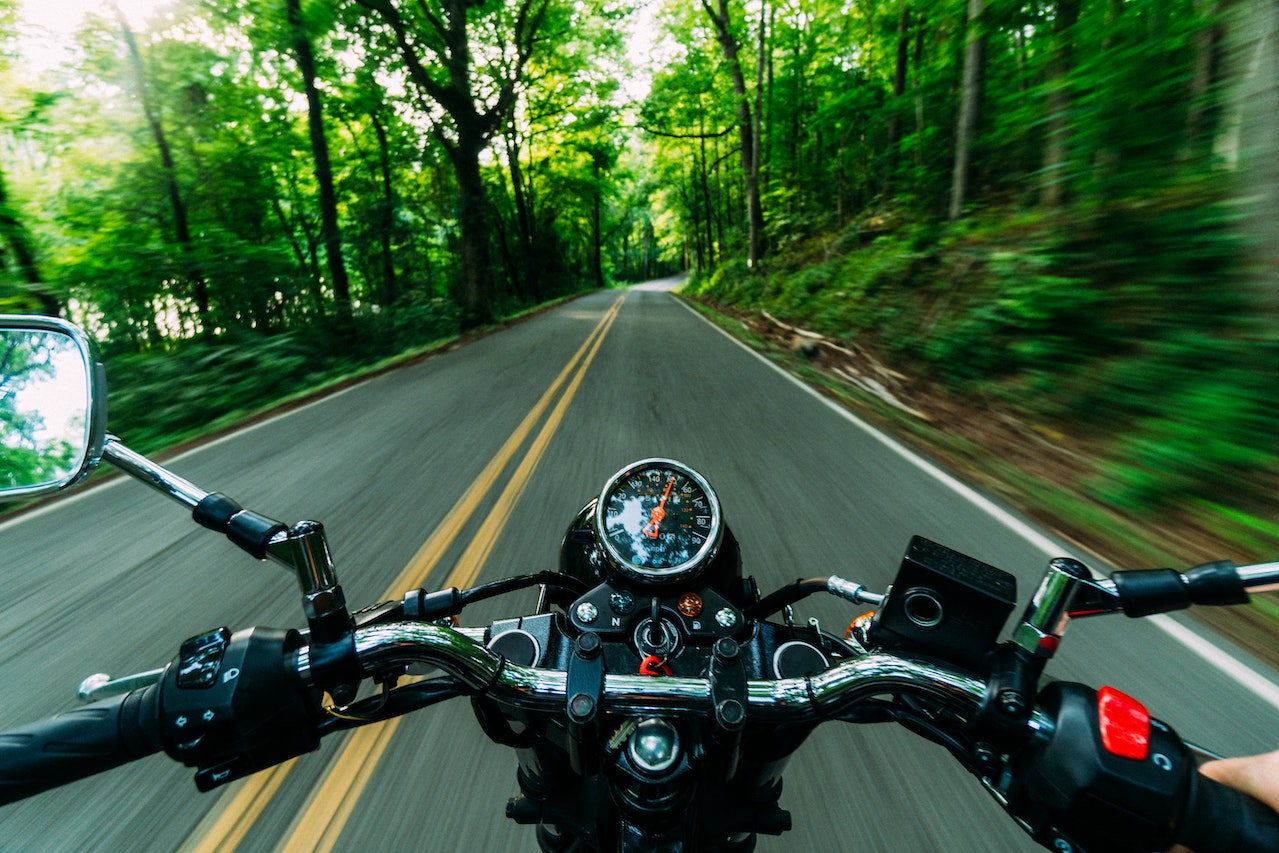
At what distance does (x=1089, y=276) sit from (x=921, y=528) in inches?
183

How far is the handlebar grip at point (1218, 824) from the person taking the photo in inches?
28.2

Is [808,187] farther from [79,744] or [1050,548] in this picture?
[79,744]

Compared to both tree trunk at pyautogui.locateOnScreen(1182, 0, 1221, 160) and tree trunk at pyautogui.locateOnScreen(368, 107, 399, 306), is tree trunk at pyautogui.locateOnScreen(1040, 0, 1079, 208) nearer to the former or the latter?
tree trunk at pyautogui.locateOnScreen(1182, 0, 1221, 160)

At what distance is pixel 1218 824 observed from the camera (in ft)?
2.36

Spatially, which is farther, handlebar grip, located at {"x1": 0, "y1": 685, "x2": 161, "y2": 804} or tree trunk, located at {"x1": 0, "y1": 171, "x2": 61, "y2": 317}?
tree trunk, located at {"x1": 0, "y1": 171, "x2": 61, "y2": 317}

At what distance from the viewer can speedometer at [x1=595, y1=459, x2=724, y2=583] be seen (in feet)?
4.71

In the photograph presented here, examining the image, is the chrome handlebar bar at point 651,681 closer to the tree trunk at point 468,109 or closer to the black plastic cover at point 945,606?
the black plastic cover at point 945,606

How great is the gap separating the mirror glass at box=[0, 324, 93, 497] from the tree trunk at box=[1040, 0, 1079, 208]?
9925 mm

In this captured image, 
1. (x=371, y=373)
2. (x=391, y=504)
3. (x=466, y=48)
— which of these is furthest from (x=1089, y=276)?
(x=466, y=48)

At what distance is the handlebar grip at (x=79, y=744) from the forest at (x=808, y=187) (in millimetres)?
5181

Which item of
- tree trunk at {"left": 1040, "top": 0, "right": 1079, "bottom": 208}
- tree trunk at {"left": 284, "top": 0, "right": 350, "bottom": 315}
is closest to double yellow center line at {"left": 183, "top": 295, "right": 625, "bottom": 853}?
tree trunk at {"left": 1040, "top": 0, "right": 1079, "bottom": 208}

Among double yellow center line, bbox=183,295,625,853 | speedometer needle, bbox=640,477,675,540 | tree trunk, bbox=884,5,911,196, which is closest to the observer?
speedometer needle, bbox=640,477,675,540

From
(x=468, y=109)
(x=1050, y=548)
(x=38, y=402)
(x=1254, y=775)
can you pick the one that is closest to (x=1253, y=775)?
→ (x=1254, y=775)

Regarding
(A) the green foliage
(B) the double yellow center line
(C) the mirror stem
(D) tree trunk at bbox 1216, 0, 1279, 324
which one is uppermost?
(D) tree trunk at bbox 1216, 0, 1279, 324
